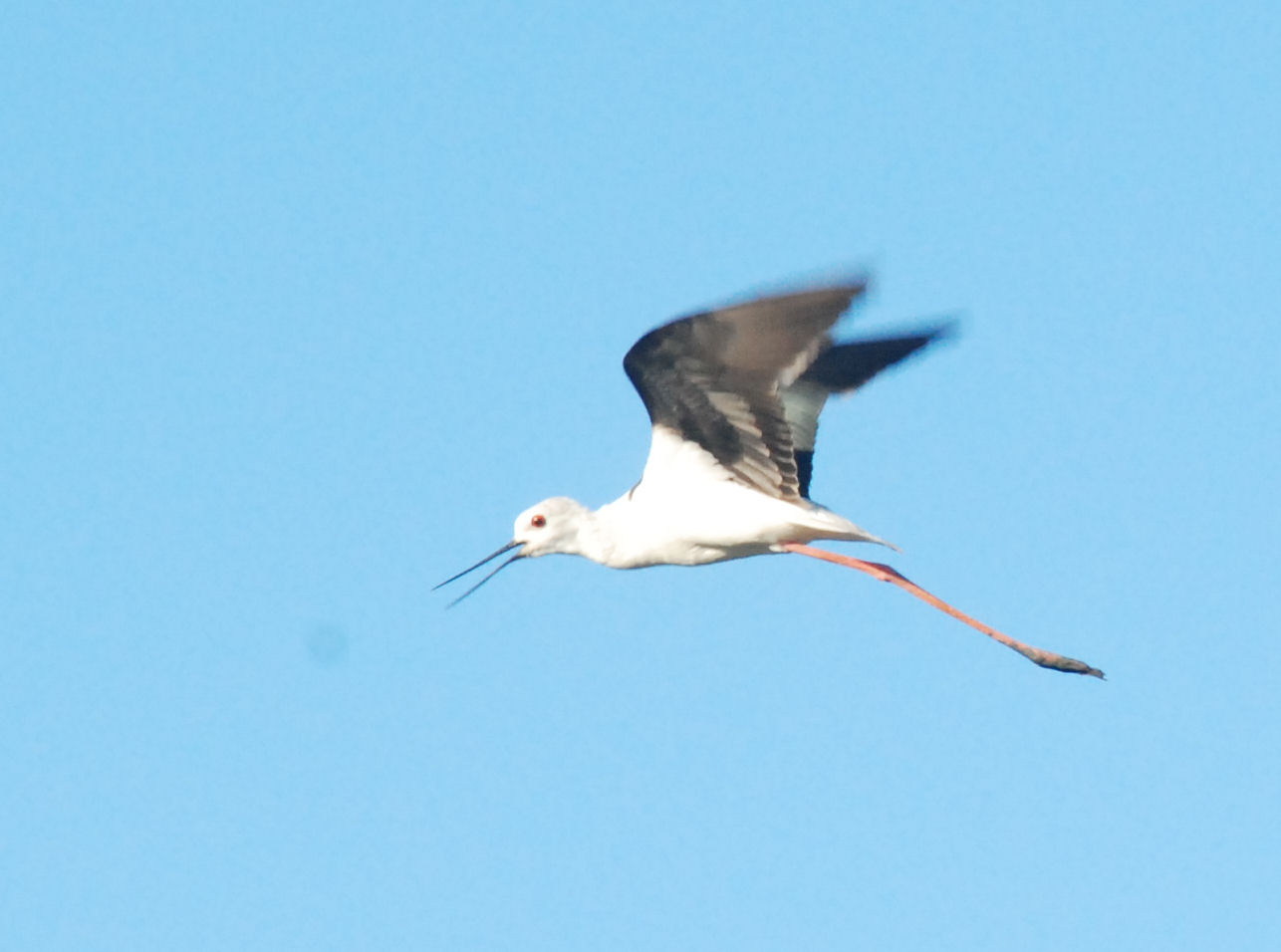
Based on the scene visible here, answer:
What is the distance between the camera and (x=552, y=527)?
45.3 feet

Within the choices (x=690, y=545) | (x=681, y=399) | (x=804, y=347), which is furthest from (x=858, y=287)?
(x=690, y=545)

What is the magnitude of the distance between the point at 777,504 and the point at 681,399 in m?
1.11

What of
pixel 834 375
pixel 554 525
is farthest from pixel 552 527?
pixel 834 375

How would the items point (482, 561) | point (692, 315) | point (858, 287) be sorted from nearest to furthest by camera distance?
point (858, 287) < point (692, 315) < point (482, 561)

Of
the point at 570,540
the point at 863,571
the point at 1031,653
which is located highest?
the point at 570,540

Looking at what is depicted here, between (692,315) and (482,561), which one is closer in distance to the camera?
(692,315)

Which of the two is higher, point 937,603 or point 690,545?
point 690,545

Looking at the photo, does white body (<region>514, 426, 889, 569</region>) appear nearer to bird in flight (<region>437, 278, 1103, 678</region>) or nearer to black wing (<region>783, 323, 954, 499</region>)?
bird in flight (<region>437, 278, 1103, 678</region>)

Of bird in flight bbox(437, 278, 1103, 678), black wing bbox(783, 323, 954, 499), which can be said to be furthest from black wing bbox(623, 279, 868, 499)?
black wing bbox(783, 323, 954, 499)

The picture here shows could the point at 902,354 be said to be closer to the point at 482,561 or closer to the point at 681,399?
the point at 681,399

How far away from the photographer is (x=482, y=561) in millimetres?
14398

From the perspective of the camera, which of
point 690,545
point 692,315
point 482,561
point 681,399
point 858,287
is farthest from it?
point 482,561

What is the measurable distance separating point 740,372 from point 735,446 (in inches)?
36.6

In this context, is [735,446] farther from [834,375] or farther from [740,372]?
[834,375]
